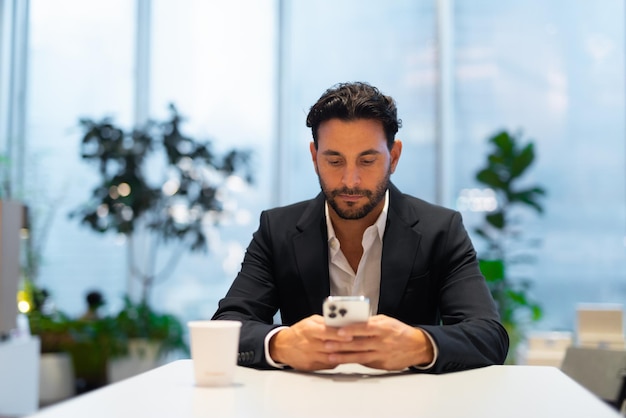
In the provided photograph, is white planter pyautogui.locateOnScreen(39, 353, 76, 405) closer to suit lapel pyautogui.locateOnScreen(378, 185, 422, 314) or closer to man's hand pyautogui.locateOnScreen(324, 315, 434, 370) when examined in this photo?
suit lapel pyautogui.locateOnScreen(378, 185, 422, 314)

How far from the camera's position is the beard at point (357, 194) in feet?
6.69

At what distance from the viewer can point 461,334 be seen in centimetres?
175

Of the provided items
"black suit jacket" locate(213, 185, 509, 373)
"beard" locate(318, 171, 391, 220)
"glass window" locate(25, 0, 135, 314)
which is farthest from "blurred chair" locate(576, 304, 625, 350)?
"glass window" locate(25, 0, 135, 314)

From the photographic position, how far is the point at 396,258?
2084 millimetres

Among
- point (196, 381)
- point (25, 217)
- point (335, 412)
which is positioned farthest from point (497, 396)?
point (25, 217)

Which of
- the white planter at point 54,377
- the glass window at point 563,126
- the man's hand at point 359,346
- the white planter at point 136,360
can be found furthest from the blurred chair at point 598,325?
the white planter at point 54,377

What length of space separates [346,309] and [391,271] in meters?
0.52

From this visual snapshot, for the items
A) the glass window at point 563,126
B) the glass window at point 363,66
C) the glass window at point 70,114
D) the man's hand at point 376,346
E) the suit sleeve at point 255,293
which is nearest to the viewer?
the man's hand at point 376,346

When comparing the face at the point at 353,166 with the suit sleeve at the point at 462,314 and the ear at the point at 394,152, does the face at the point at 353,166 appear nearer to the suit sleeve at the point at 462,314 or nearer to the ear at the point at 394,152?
the ear at the point at 394,152

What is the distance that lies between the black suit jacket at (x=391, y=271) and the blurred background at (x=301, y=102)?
4.16m

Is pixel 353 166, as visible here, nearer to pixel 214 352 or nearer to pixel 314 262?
pixel 314 262

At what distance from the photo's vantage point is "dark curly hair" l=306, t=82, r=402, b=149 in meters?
2.08

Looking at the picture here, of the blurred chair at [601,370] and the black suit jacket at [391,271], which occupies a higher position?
the black suit jacket at [391,271]

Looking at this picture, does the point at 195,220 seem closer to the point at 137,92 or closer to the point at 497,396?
the point at 137,92
